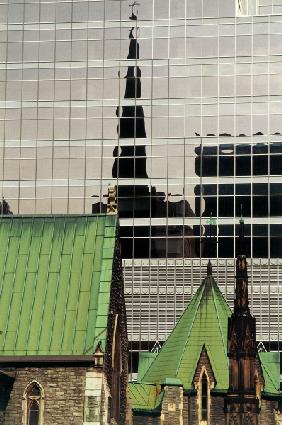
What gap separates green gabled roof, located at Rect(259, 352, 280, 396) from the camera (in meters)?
92.9

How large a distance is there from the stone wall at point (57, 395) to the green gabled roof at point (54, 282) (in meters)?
0.99

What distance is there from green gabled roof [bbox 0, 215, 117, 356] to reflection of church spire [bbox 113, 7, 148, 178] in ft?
240

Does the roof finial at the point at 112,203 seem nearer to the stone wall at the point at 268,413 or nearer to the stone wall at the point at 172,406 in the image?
the stone wall at the point at 172,406

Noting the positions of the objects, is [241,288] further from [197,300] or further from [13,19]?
[13,19]

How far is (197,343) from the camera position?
90750 mm

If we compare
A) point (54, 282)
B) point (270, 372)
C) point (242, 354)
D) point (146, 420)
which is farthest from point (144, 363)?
point (54, 282)

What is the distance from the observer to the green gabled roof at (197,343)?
8994 cm

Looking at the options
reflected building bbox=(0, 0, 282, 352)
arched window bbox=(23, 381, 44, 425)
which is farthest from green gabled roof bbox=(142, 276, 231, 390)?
reflected building bbox=(0, 0, 282, 352)

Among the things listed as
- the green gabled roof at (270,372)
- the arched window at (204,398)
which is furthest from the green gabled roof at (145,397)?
the green gabled roof at (270,372)

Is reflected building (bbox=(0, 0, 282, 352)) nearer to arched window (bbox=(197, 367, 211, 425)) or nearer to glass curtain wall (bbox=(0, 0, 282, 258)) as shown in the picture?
glass curtain wall (bbox=(0, 0, 282, 258))

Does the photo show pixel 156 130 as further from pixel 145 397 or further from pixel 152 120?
pixel 145 397

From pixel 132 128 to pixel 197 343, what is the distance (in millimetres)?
47856

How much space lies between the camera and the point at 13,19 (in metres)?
140

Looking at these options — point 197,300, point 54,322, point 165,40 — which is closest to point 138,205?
point 165,40
